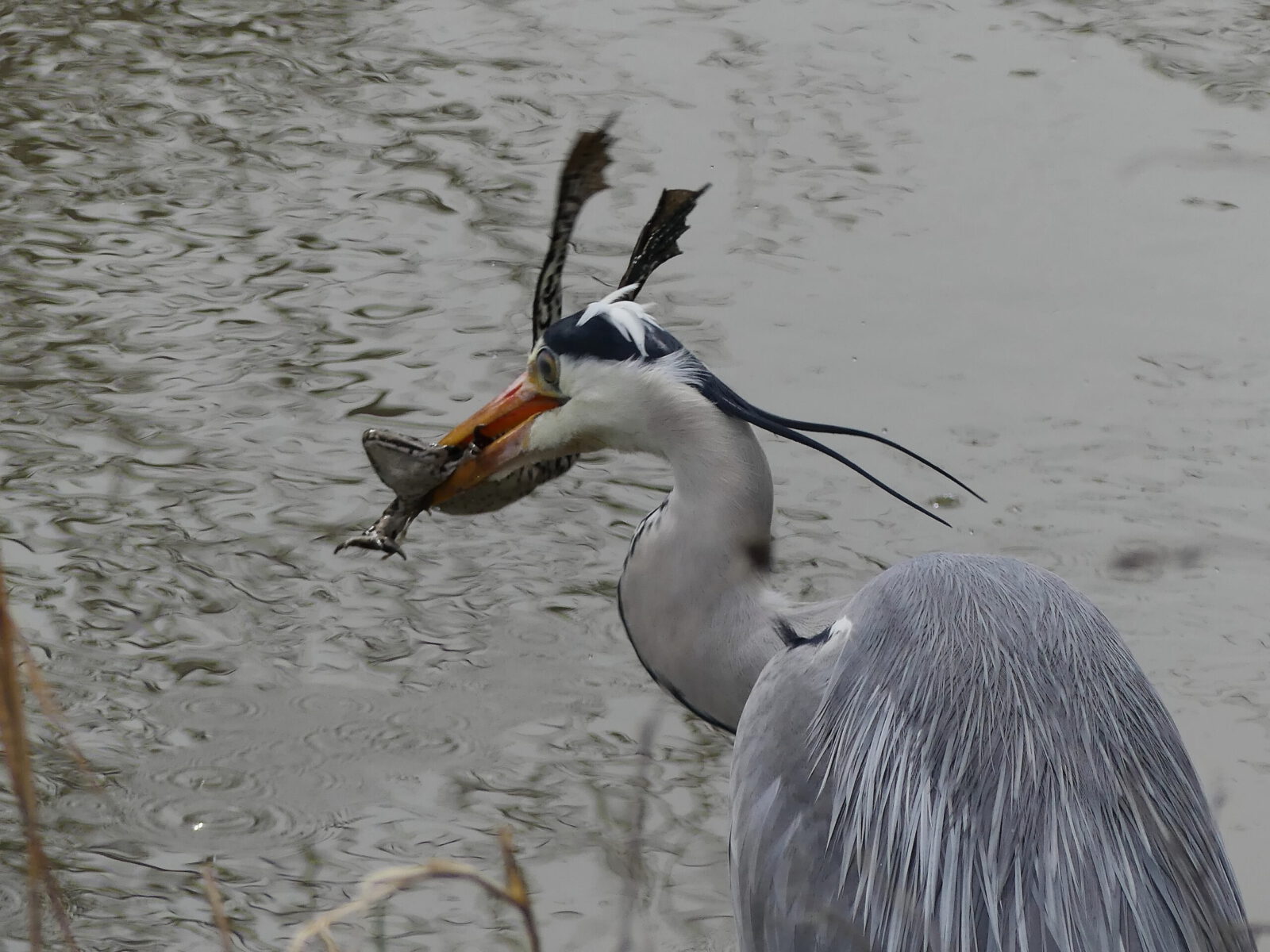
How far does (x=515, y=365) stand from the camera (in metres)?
4.64

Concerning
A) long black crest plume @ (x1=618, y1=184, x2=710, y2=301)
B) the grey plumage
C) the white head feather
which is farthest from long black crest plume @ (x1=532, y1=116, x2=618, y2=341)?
the grey plumage

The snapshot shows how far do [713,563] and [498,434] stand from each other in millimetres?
512

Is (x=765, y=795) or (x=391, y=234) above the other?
(x=765, y=795)

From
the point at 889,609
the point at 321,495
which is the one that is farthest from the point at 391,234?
the point at 889,609

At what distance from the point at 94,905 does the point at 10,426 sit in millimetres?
1706

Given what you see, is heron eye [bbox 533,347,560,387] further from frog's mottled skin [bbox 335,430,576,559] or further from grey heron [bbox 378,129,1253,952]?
grey heron [bbox 378,129,1253,952]

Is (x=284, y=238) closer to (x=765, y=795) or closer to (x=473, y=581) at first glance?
(x=473, y=581)

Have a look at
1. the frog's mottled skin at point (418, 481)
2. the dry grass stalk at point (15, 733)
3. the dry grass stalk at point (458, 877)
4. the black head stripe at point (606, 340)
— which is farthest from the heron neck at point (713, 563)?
the dry grass stalk at point (15, 733)

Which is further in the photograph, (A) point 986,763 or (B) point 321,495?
(B) point 321,495

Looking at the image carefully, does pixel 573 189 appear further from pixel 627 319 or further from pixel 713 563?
pixel 713 563

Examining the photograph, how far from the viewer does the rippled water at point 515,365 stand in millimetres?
3426

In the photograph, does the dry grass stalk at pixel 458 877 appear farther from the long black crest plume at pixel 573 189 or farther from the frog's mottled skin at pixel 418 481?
the long black crest plume at pixel 573 189

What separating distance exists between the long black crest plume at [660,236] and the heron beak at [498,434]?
0.25 metres

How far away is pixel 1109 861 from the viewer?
80.3 inches
